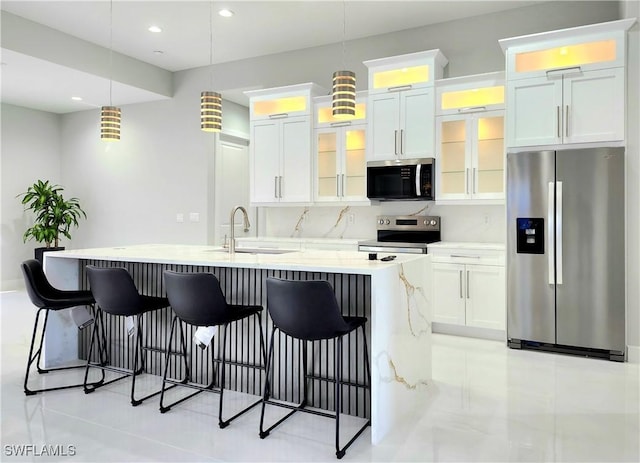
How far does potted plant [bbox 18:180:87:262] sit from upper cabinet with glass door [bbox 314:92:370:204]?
4.41 m

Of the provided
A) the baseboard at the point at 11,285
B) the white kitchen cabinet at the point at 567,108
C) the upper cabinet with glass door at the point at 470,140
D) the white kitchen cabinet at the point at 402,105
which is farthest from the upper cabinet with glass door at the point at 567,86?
the baseboard at the point at 11,285

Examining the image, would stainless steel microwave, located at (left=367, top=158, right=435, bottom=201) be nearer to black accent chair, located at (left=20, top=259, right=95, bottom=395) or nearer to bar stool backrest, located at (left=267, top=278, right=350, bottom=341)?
bar stool backrest, located at (left=267, top=278, right=350, bottom=341)

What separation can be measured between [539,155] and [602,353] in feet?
5.70

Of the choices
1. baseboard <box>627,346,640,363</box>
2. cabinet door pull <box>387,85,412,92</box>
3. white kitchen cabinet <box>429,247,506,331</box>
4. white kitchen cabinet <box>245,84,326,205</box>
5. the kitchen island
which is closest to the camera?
the kitchen island

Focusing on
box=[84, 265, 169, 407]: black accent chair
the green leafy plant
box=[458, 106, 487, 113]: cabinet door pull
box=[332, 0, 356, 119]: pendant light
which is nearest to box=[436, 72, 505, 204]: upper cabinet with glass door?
box=[458, 106, 487, 113]: cabinet door pull

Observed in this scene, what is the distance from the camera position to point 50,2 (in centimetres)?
467

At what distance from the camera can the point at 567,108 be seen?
4051 millimetres

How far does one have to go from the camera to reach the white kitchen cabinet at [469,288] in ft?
14.5

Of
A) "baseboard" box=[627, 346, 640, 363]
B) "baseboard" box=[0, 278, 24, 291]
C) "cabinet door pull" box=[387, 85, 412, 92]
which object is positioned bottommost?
"baseboard" box=[627, 346, 640, 363]

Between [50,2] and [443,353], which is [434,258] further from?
[50,2]

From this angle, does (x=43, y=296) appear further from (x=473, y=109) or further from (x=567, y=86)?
(x=567, y=86)

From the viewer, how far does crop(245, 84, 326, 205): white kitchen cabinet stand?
5504 millimetres

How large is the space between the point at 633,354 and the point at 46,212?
7727 mm

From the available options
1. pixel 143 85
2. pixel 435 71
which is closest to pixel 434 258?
pixel 435 71
